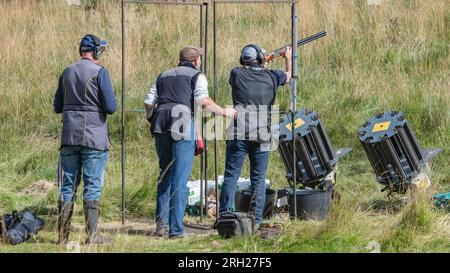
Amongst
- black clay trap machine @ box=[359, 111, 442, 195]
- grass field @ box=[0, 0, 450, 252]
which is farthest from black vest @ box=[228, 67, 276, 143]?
black clay trap machine @ box=[359, 111, 442, 195]

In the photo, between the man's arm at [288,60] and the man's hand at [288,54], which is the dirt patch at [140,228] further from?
the man's hand at [288,54]

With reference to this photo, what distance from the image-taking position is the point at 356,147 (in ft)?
42.9

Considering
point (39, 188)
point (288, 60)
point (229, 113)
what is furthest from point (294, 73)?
point (39, 188)

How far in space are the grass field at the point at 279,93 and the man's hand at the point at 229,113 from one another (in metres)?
1.17

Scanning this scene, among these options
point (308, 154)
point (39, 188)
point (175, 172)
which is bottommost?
point (39, 188)

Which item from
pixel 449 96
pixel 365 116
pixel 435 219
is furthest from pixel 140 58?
pixel 435 219

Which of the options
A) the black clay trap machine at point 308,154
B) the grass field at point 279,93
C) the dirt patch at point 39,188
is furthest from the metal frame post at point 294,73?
the dirt patch at point 39,188

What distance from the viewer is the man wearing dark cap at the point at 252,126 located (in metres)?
9.72

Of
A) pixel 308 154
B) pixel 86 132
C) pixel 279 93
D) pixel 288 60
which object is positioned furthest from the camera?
pixel 279 93

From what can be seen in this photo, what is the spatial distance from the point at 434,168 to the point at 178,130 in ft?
13.9

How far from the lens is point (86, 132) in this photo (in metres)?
8.91

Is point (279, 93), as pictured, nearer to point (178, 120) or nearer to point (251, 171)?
point (251, 171)

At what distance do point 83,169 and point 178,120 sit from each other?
1.02 m

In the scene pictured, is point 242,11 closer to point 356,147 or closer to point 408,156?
point 356,147
